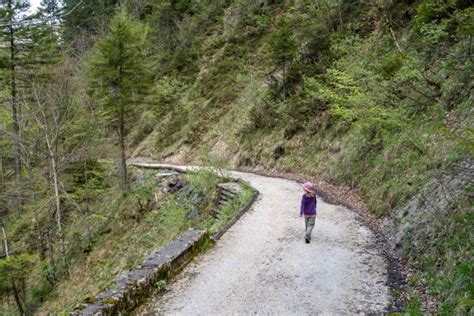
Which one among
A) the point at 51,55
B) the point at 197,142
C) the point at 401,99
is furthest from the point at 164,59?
the point at 401,99

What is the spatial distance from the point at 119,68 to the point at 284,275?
54.7 feet

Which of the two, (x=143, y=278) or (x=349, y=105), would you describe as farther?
(x=349, y=105)

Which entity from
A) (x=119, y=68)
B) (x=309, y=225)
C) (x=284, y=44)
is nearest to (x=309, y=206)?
(x=309, y=225)

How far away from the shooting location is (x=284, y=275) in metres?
7.20

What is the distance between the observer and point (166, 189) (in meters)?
21.7

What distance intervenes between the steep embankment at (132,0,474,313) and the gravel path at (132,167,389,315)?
88 cm

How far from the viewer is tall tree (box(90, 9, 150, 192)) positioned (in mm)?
19734

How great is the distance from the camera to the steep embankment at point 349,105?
745 centimetres

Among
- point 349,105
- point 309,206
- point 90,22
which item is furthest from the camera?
point 90,22

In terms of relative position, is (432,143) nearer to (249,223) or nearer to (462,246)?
(462,246)

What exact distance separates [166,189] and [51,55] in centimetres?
1115

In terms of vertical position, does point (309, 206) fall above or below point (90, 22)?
below

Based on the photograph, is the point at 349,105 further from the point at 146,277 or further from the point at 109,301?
the point at 109,301

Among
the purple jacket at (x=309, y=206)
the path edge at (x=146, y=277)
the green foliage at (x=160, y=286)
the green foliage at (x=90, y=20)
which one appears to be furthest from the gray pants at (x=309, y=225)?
the green foliage at (x=90, y=20)
